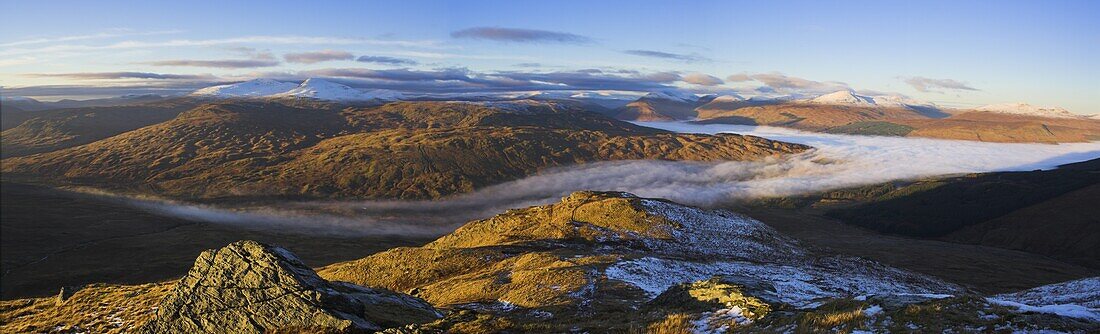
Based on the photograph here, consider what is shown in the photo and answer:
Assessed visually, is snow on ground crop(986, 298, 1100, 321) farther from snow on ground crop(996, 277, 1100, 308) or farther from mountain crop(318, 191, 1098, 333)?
snow on ground crop(996, 277, 1100, 308)

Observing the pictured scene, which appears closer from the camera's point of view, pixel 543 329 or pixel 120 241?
pixel 543 329

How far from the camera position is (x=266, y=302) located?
27406 millimetres

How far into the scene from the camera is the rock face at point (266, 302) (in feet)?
84.9

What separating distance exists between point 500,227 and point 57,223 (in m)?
176

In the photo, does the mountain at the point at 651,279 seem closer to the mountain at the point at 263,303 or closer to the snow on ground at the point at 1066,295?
the snow on ground at the point at 1066,295

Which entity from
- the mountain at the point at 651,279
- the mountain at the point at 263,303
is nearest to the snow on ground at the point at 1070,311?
the mountain at the point at 651,279

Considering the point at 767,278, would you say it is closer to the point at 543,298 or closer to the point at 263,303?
the point at 543,298

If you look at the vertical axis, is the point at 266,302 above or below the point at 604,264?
above

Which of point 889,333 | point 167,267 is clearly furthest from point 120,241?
point 889,333

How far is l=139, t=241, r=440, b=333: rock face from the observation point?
25.9 meters

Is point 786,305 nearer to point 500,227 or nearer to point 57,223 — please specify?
point 500,227

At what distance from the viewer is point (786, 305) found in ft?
87.1

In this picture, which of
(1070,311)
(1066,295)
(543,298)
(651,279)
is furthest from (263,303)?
(1066,295)

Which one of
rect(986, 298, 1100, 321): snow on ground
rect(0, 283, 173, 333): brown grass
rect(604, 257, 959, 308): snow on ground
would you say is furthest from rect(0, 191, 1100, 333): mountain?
rect(604, 257, 959, 308): snow on ground
